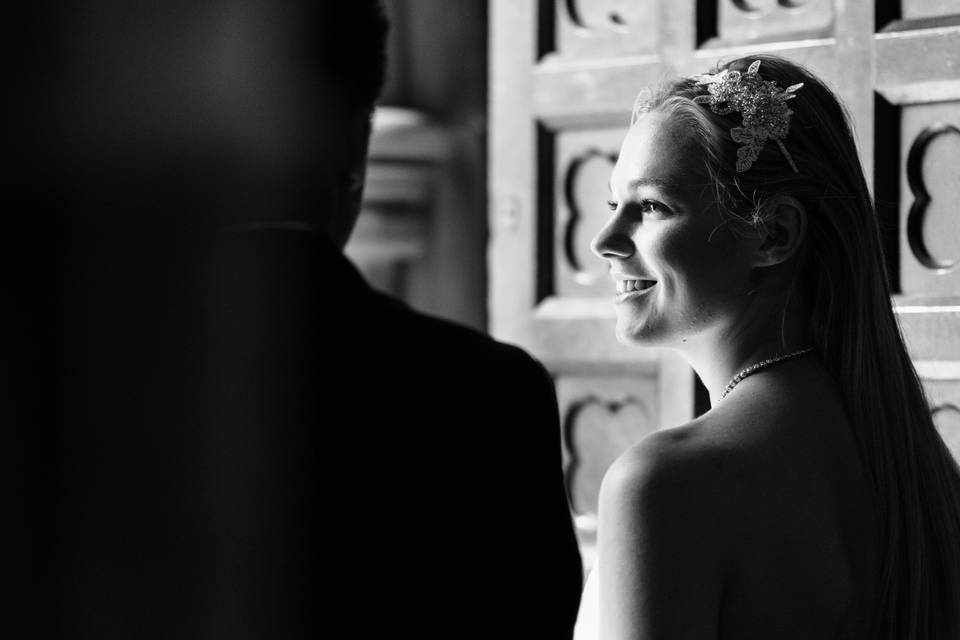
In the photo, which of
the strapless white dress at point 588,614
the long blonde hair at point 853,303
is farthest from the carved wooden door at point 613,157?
the strapless white dress at point 588,614

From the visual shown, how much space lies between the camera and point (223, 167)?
72 cm

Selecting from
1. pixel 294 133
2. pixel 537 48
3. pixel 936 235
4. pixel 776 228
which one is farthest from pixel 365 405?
pixel 537 48

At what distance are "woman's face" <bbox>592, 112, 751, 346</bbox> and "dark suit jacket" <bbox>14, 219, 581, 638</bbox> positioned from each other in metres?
0.09

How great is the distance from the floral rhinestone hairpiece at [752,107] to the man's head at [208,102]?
23cm

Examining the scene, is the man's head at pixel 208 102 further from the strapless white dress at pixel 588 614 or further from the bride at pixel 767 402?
the strapless white dress at pixel 588 614

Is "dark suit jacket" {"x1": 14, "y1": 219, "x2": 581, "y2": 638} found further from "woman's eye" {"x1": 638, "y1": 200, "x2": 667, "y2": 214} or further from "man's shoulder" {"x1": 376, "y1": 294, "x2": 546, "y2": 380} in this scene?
"woman's eye" {"x1": 638, "y1": 200, "x2": 667, "y2": 214}

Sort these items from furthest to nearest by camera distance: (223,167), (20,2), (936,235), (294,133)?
(936,235) → (294,133) → (223,167) → (20,2)

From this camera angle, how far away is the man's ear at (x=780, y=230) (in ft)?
2.93

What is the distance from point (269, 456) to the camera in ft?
2.58

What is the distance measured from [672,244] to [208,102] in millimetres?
350

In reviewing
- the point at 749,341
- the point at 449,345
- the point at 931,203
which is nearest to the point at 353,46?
the point at 449,345

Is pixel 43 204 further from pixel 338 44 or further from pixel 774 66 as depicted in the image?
pixel 774 66

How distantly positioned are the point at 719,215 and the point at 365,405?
0.26m

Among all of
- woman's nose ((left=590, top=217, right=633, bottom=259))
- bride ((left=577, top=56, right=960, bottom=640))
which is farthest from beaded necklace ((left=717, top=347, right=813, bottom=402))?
woman's nose ((left=590, top=217, right=633, bottom=259))
